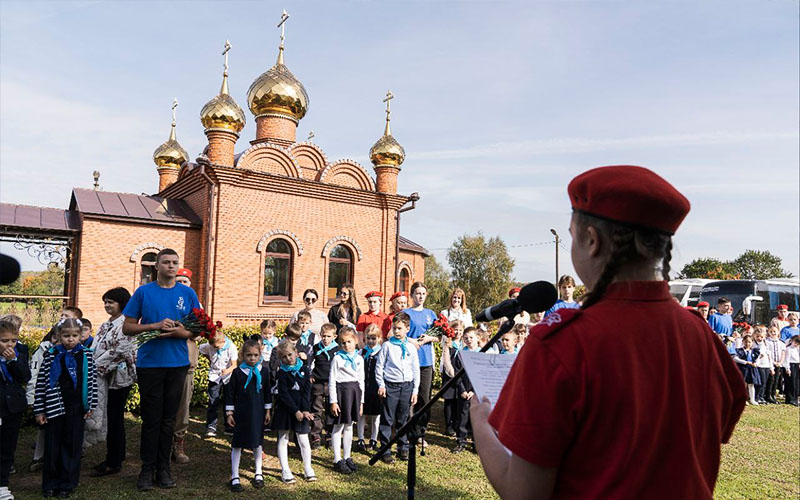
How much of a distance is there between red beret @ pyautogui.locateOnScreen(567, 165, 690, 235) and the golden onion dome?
60.1 ft

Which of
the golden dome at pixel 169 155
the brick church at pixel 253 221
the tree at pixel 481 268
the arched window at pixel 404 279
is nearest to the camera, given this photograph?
the brick church at pixel 253 221

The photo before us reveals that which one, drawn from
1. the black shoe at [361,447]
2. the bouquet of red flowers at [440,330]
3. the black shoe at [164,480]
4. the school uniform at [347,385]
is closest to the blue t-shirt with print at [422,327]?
the bouquet of red flowers at [440,330]

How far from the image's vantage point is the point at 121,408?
550 cm

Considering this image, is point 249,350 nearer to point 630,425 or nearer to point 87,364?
point 87,364

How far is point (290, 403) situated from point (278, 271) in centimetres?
1142

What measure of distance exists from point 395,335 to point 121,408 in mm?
3075

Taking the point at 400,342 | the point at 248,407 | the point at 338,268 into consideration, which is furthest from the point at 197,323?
the point at 338,268

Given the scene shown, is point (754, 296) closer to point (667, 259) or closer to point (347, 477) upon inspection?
point (347, 477)

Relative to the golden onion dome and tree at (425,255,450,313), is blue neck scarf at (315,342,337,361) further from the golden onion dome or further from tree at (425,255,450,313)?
tree at (425,255,450,313)

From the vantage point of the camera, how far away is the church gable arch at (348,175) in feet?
58.4

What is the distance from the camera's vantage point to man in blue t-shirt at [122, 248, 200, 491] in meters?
4.83

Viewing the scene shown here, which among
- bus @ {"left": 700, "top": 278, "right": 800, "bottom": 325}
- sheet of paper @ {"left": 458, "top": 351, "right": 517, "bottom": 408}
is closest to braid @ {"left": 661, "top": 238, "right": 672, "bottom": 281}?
sheet of paper @ {"left": 458, "top": 351, "right": 517, "bottom": 408}

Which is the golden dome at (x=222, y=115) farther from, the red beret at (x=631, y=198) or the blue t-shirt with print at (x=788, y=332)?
the red beret at (x=631, y=198)

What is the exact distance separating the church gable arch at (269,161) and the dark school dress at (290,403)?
11755 millimetres
